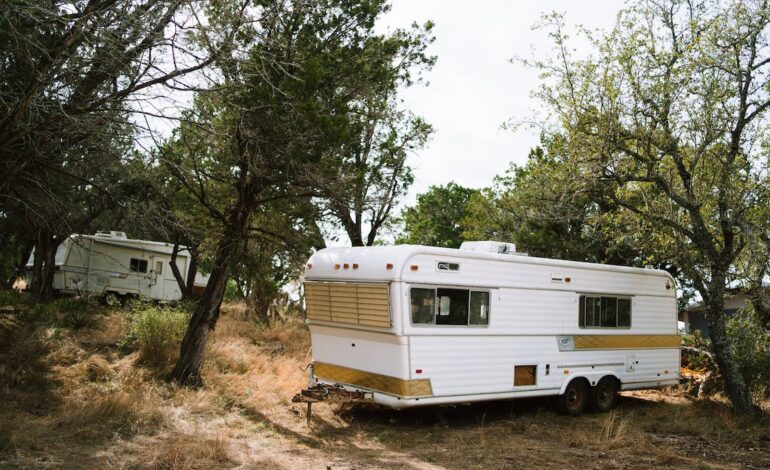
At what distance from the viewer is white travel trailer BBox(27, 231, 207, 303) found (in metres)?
21.8

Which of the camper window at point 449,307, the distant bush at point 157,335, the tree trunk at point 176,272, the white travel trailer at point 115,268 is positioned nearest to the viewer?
the camper window at point 449,307

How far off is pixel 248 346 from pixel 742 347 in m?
10.9

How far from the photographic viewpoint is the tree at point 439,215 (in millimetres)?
38125

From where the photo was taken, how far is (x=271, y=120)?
36.1ft

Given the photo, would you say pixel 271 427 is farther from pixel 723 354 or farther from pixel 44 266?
pixel 44 266

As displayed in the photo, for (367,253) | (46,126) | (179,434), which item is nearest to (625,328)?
(367,253)

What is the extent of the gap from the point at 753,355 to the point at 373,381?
28.9 ft

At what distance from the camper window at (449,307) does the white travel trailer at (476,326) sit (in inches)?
0.7

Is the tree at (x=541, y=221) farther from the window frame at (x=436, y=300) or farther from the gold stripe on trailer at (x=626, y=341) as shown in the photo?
the window frame at (x=436, y=300)

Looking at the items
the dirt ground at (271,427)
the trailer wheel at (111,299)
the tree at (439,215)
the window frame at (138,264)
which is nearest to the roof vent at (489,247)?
the dirt ground at (271,427)

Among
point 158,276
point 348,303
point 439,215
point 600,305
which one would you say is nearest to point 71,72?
point 348,303

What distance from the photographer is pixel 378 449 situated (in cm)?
921

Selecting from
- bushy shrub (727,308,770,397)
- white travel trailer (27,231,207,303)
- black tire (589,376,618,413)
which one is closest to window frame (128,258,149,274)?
white travel trailer (27,231,207,303)

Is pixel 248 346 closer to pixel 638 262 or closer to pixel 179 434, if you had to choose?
pixel 179 434
